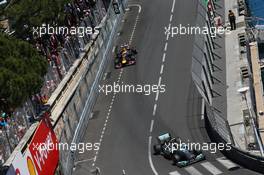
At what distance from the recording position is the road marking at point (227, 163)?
1997 inches

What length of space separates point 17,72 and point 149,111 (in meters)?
17.6

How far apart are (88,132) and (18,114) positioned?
12.3m

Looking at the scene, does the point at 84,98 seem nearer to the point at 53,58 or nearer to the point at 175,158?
the point at 53,58

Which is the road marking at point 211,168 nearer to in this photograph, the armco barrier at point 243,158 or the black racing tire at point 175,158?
the armco barrier at point 243,158

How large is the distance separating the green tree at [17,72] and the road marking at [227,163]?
1385 centimetres

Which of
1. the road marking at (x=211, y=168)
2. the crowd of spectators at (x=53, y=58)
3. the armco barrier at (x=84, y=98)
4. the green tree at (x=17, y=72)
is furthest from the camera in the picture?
the armco barrier at (x=84, y=98)

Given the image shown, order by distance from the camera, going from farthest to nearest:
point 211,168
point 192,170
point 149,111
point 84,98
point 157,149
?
point 84,98 < point 149,111 < point 157,149 < point 192,170 < point 211,168

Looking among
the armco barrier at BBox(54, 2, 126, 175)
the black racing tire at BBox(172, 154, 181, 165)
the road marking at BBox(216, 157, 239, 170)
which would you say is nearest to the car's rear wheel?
the black racing tire at BBox(172, 154, 181, 165)

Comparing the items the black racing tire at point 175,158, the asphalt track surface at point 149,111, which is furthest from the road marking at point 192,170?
the black racing tire at point 175,158

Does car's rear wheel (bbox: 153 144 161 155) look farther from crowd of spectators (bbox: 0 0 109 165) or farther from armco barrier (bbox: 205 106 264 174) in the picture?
crowd of spectators (bbox: 0 0 109 165)

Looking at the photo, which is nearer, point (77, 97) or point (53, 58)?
point (53, 58)

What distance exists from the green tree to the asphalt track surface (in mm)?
9230

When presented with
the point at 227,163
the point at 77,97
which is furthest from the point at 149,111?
the point at 227,163

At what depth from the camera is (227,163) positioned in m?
51.5
